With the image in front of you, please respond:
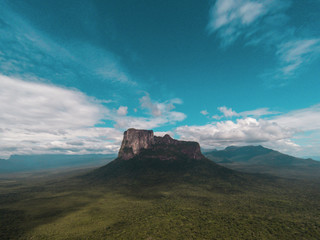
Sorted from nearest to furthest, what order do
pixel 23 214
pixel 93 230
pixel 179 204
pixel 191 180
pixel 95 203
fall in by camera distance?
pixel 93 230 → pixel 23 214 → pixel 179 204 → pixel 95 203 → pixel 191 180

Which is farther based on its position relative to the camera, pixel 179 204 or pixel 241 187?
pixel 241 187

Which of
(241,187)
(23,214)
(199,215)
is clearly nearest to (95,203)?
(23,214)

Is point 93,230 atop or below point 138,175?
below

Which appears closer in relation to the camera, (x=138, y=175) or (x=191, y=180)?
(x=191, y=180)

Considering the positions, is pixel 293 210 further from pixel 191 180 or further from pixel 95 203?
pixel 95 203

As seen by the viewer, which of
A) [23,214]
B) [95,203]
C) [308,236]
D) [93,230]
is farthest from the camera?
[95,203]

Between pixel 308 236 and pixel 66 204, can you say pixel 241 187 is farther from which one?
pixel 66 204

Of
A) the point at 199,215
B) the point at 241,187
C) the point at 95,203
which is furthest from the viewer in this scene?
the point at 241,187

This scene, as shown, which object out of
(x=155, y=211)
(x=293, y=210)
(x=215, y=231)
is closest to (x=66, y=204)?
(x=155, y=211)

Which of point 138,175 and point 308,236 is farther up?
point 138,175

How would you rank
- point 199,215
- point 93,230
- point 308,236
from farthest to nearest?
Answer: point 199,215 < point 93,230 < point 308,236
